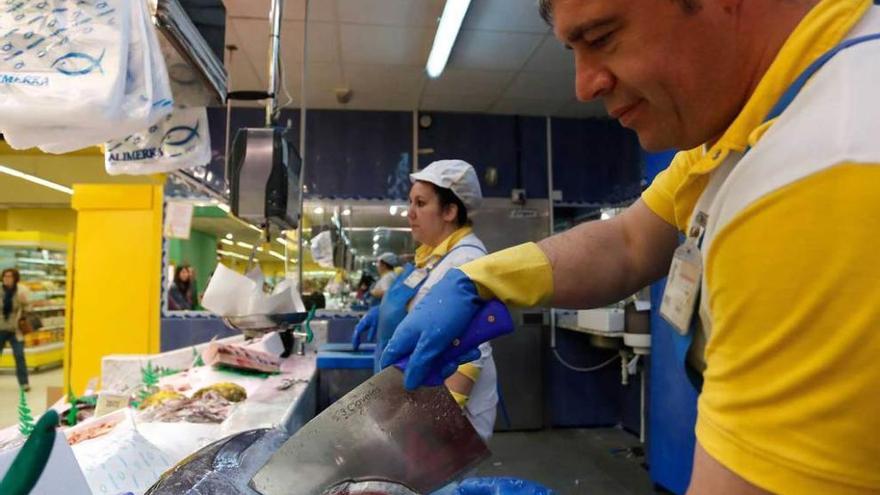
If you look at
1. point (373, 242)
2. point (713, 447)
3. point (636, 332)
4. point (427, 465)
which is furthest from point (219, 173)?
point (713, 447)

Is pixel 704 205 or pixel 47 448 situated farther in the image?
pixel 704 205

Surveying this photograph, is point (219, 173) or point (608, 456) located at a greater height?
point (219, 173)

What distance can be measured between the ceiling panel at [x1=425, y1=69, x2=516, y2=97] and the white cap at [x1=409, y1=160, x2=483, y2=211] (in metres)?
2.55

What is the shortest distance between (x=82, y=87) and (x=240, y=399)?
1.10 meters

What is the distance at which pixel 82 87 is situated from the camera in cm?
110

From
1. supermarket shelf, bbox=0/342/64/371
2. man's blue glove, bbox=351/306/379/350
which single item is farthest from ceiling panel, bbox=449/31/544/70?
supermarket shelf, bbox=0/342/64/371

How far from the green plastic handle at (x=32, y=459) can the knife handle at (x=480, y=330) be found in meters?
0.55

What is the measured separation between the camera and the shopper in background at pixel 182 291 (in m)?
5.09

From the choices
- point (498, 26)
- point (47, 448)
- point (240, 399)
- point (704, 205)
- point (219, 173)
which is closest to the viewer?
point (47, 448)

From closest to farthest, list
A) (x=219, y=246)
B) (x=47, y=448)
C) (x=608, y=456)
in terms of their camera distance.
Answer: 1. (x=47, y=448)
2. (x=608, y=456)
3. (x=219, y=246)

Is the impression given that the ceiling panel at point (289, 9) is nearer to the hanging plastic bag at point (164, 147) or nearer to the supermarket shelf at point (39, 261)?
the hanging plastic bag at point (164, 147)

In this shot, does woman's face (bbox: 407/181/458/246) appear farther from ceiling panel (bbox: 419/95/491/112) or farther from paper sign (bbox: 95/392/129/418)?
ceiling panel (bbox: 419/95/491/112)

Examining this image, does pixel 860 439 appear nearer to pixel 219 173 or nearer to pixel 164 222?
pixel 164 222

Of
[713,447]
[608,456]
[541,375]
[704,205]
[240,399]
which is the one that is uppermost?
[704,205]
